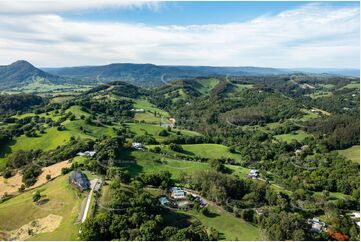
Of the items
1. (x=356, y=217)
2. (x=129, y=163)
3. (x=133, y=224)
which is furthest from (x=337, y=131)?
(x=133, y=224)

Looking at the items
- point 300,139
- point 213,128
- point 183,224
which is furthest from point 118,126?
point 183,224

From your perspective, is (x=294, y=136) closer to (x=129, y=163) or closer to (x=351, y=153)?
(x=351, y=153)

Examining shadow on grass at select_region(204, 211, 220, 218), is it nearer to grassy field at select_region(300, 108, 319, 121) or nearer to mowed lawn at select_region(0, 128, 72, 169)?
mowed lawn at select_region(0, 128, 72, 169)

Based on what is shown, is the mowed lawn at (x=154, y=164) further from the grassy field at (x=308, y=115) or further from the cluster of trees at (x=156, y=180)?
the grassy field at (x=308, y=115)

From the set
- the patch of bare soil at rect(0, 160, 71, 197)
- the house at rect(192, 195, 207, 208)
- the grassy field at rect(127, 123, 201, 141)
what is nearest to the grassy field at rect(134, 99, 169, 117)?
the grassy field at rect(127, 123, 201, 141)

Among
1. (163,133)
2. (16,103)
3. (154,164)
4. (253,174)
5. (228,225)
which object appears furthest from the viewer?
(16,103)

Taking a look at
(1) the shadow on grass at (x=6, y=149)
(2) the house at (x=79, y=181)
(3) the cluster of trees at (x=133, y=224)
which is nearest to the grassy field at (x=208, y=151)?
(2) the house at (x=79, y=181)
